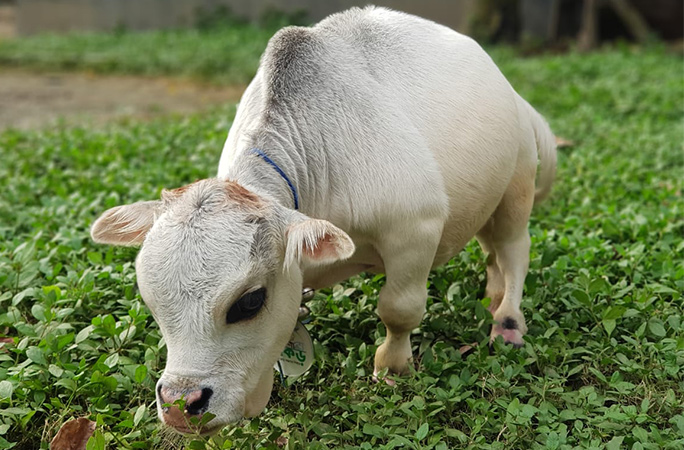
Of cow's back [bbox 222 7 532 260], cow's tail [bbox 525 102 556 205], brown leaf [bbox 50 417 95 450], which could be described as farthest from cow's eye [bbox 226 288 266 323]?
cow's tail [bbox 525 102 556 205]

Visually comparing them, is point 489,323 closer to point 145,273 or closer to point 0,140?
point 145,273

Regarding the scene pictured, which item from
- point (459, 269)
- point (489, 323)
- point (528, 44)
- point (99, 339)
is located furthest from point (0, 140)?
point (528, 44)

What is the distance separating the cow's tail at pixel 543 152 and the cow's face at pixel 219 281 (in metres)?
1.88

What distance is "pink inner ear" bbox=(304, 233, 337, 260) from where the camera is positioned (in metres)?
2.76

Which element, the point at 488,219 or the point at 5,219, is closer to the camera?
the point at 488,219

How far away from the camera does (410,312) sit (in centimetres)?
346

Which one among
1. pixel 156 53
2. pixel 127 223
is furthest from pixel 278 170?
pixel 156 53

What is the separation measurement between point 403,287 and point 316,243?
78 centimetres

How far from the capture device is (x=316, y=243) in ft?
9.08

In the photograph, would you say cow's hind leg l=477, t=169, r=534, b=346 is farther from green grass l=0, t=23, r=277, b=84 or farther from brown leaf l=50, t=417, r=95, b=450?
green grass l=0, t=23, r=277, b=84

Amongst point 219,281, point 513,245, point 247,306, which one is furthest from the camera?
point 513,245

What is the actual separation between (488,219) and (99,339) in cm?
196

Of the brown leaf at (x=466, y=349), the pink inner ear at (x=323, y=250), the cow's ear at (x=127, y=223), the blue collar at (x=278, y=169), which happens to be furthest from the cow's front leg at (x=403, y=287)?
the cow's ear at (x=127, y=223)

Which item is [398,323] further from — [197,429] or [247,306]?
[197,429]
